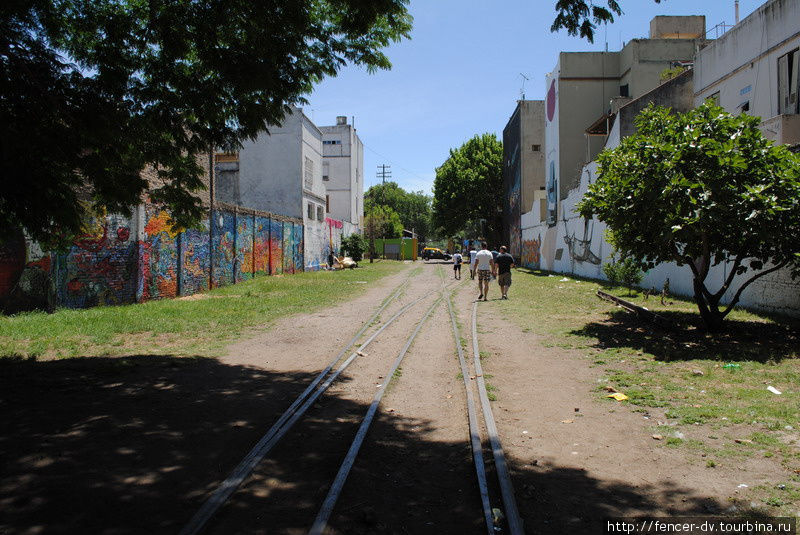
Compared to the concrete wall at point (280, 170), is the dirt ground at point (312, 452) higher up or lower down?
lower down

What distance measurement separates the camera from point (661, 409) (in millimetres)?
5934

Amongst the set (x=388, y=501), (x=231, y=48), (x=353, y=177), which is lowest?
(x=388, y=501)

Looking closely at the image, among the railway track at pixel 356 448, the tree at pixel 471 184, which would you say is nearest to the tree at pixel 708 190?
the railway track at pixel 356 448

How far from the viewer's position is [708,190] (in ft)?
29.3

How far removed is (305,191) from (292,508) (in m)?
31.6

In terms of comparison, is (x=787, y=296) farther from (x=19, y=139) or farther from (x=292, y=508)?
(x=19, y=139)

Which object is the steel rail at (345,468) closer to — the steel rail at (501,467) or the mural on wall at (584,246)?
the steel rail at (501,467)

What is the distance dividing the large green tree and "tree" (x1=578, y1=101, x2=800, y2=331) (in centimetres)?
8971

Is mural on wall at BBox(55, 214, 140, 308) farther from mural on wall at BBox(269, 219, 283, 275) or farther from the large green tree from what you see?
the large green tree

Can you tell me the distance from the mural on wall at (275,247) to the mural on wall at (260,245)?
51cm

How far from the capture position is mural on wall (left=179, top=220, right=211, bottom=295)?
17.1m

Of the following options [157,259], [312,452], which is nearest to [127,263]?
[157,259]

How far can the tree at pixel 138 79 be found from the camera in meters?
6.46

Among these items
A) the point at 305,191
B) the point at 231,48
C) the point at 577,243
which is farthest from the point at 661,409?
the point at 305,191
